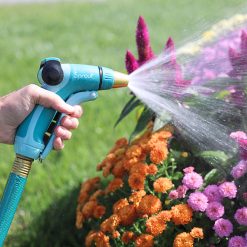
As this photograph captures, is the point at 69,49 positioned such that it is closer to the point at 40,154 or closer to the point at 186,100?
the point at 186,100

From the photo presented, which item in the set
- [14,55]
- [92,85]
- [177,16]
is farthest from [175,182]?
[177,16]

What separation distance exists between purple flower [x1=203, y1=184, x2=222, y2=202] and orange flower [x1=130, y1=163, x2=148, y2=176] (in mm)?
248

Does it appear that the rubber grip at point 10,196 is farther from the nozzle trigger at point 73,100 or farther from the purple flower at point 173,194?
the purple flower at point 173,194

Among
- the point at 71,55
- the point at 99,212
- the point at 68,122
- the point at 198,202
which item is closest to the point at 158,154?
the point at 198,202

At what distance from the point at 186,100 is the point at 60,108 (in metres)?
0.75

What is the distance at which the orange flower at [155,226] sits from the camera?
6.39 feet

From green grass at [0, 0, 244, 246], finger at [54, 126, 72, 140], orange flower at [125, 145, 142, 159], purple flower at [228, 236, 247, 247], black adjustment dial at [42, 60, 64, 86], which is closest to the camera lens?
black adjustment dial at [42, 60, 64, 86]

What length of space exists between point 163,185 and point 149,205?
0.09 m

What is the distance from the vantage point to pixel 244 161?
2.00m

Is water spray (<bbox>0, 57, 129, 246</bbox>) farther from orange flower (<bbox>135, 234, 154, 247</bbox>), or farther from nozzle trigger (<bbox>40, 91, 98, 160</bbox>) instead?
orange flower (<bbox>135, 234, 154, 247</bbox>)

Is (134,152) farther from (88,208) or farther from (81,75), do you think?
(81,75)

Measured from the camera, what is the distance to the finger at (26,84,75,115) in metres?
1.65

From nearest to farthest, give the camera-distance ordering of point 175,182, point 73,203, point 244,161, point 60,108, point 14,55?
point 60,108 → point 244,161 → point 175,182 → point 73,203 → point 14,55

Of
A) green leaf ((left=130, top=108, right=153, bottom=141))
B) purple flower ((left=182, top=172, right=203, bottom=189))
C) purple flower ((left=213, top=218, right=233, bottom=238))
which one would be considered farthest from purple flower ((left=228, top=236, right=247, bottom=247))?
green leaf ((left=130, top=108, right=153, bottom=141))
